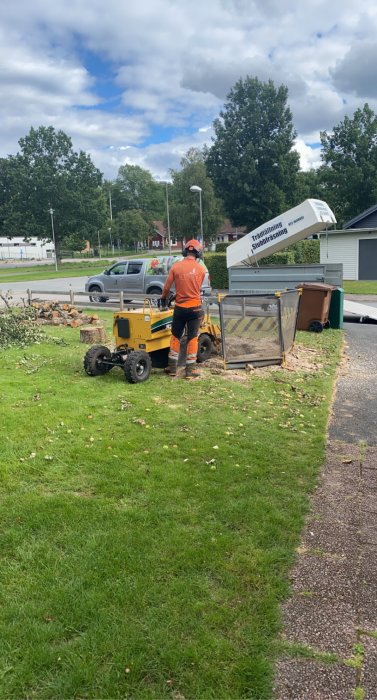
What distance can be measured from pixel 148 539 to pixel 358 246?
91.9 ft

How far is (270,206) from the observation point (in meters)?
43.5

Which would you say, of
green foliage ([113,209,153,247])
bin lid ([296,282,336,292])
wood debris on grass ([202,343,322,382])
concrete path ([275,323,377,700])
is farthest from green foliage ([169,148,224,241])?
concrete path ([275,323,377,700])

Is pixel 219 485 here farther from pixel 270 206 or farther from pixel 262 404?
pixel 270 206

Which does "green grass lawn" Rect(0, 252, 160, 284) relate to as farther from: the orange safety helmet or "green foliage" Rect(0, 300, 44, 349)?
the orange safety helmet

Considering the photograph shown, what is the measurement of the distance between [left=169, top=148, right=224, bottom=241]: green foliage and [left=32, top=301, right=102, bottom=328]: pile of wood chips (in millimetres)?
50306

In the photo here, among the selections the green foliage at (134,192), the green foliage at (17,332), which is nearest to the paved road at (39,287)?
the green foliage at (17,332)

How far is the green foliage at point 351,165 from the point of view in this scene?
150 ft

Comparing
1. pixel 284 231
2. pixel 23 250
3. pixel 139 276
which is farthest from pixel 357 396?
pixel 23 250

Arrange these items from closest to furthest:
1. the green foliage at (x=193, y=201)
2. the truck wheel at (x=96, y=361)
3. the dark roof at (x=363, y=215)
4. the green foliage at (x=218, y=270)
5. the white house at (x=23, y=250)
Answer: the truck wheel at (x=96, y=361) < the green foliage at (x=218, y=270) < the dark roof at (x=363, y=215) < the green foliage at (x=193, y=201) < the white house at (x=23, y=250)

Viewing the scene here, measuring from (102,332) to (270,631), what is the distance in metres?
9.20

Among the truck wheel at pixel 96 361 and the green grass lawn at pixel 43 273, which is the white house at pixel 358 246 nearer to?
the green grass lawn at pixel 43 273

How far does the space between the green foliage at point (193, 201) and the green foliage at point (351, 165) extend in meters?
17.9

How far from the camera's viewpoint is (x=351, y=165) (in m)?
46.8

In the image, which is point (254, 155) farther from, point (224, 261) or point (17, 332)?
point (17, 332)
